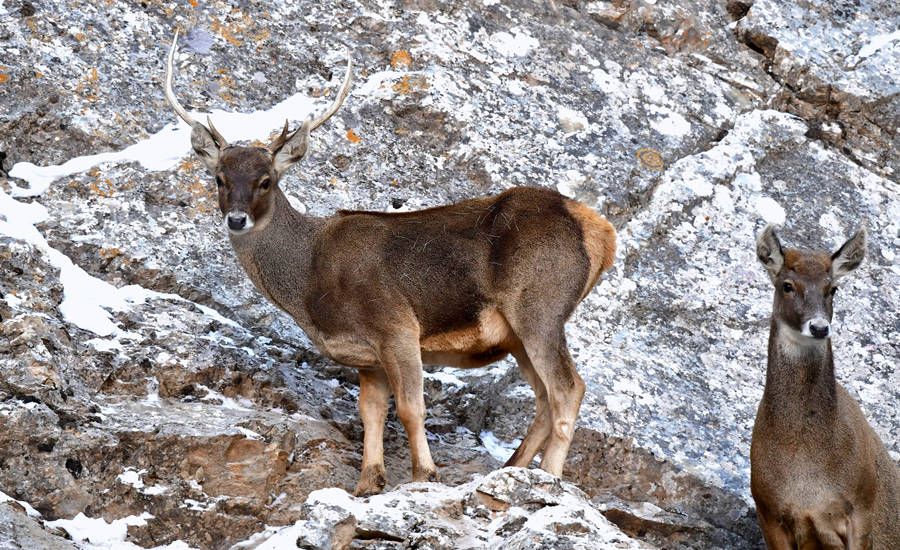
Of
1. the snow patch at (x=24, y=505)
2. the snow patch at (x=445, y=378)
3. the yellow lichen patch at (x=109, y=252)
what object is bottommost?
the snow patch at (x=445, y=378)

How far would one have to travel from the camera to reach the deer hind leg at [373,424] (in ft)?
28.8

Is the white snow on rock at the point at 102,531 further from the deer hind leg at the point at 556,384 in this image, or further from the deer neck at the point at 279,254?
the deer hind leg at the point at 556,384

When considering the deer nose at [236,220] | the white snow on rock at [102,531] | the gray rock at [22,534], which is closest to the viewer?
the gray rock at [22,534]

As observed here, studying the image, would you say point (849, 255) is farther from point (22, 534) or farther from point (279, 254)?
point (22, 534)

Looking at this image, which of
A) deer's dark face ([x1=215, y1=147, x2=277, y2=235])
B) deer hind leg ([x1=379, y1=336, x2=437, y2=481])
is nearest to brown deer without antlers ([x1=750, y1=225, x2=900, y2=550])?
deer hind leg ([x1=379, y1=336, x2=437, y2=481])

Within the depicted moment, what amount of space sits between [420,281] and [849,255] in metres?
3.52

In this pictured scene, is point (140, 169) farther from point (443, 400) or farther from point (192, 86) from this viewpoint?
point (443, 400)

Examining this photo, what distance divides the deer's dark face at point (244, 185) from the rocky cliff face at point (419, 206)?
974 mm

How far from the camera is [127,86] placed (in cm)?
1116

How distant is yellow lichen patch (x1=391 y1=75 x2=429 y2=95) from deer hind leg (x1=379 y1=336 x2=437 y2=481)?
364cm

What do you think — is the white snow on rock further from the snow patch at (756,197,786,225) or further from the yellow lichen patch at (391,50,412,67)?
the snow patch at (756,197,786,225)

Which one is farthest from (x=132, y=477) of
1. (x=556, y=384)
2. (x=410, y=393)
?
(x=556, y=384)

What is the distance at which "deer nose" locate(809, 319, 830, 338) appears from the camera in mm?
8914

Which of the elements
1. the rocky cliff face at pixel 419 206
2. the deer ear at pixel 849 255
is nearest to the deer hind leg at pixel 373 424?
the rocky cliff face at pixel 419 206
